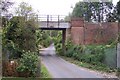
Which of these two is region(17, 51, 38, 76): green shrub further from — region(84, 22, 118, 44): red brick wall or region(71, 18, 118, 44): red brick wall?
region(84, 22, 118, 44): red brick wall

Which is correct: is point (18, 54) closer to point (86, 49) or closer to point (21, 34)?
point (21, 34)

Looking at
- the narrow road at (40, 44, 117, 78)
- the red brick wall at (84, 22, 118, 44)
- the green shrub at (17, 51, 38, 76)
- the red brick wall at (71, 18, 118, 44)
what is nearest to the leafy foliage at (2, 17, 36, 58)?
the narrow road at (40, 44, 117, 78)

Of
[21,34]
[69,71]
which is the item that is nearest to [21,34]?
[21,34]

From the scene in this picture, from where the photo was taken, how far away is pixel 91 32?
1547 centimetres

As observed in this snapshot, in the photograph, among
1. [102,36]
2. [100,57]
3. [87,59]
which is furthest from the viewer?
[102,36]

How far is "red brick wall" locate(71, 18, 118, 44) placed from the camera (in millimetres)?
14852

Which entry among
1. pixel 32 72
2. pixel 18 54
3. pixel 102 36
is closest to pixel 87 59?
pixel 102 36

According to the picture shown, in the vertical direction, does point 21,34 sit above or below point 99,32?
above

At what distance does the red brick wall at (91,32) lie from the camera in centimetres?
1485

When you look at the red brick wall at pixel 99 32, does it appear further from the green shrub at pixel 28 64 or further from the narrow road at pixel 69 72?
the green shrub at pixel 28 64

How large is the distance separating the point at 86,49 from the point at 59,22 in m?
3.75

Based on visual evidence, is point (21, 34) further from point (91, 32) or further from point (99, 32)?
point (91, 32)

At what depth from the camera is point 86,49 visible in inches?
514

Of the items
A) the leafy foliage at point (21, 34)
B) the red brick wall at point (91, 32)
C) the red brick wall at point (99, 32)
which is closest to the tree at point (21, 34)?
the leafy foliage at point (21, 34)
